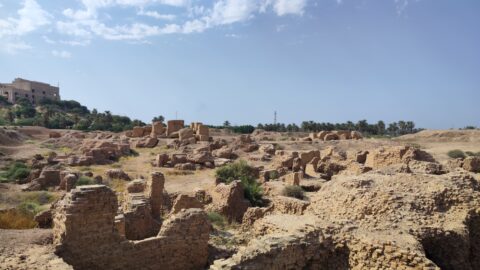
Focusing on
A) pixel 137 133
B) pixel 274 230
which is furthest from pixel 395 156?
pixel 137 133

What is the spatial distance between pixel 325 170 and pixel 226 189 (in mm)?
11298

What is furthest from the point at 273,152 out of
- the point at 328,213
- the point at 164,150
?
the point at 328,213

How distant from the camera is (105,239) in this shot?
7.42 meters

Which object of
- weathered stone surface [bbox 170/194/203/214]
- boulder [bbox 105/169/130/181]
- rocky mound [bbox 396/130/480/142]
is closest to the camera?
weathered stone surface [bbox 170/194/203/214]

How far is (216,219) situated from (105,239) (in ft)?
20.7

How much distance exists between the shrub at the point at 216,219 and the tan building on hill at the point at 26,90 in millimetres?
94921

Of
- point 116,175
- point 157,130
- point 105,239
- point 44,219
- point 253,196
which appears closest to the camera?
point 105,239

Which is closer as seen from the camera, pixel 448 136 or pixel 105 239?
pixel 105 239

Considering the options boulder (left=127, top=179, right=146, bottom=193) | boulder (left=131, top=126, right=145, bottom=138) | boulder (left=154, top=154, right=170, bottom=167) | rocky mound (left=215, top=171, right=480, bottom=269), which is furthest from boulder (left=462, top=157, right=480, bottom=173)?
boulder (left=131, top=126, right=145, bottom=138)

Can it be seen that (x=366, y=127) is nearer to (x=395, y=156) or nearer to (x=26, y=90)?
(x=395, y=156)

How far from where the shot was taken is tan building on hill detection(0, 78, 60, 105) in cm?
9456

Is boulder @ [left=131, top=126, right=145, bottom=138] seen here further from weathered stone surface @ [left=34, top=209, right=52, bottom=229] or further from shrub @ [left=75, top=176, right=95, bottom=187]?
weathered stone surface @ [left=34, top=209, right=52, bottom=229]

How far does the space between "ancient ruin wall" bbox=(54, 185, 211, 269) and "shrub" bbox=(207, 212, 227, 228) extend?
4.67 meters

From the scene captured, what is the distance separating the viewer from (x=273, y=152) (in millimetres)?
→ 35969
